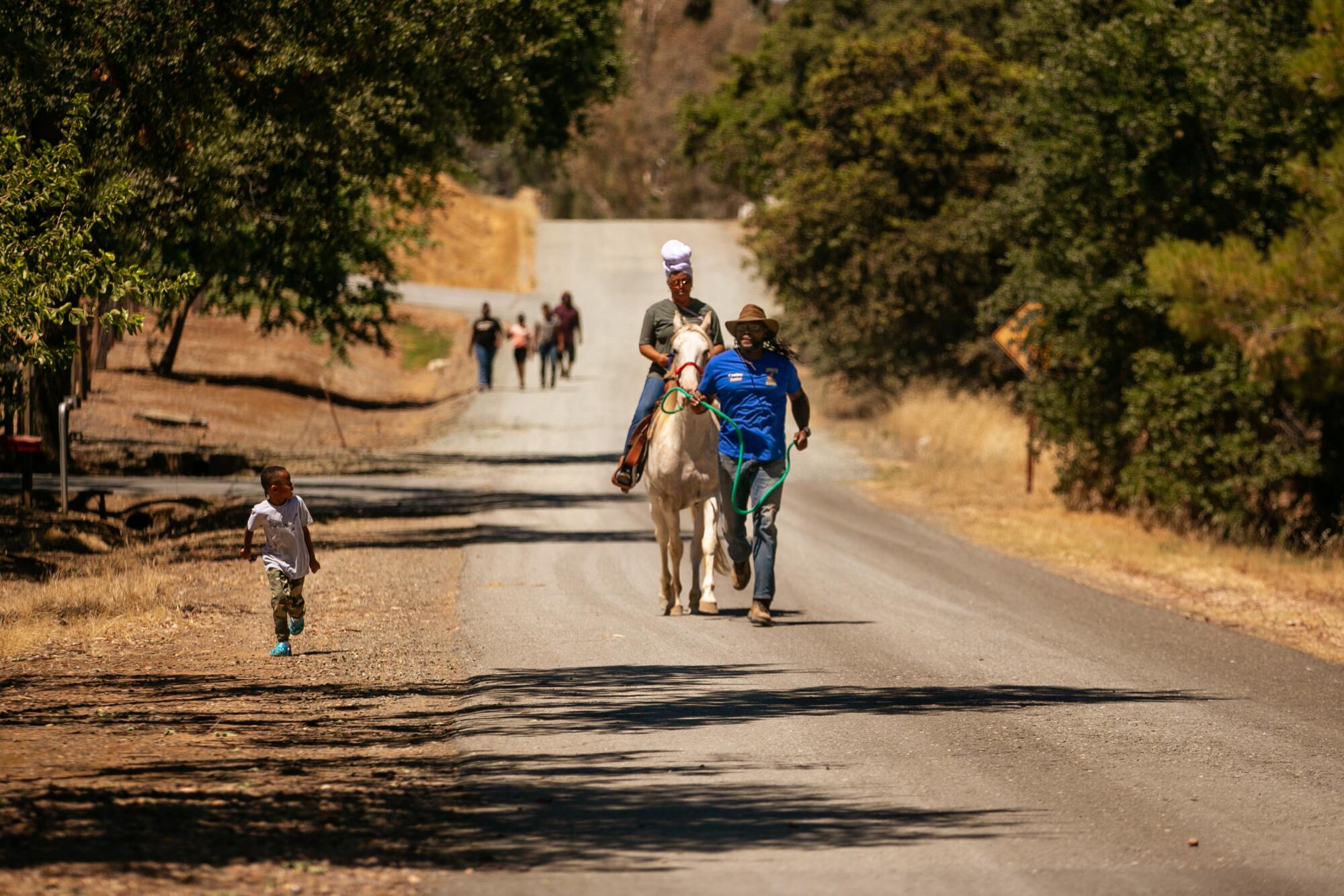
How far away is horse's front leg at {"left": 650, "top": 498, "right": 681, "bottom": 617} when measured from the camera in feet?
45.9

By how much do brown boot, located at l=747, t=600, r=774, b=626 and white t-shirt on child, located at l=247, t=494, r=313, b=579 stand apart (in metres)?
3.64

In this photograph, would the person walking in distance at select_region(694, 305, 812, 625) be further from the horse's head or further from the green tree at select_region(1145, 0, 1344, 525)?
the green tree at select_region(1145, 0, 1344, 525)

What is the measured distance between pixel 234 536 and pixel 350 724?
10.5 metres

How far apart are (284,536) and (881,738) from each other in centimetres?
475

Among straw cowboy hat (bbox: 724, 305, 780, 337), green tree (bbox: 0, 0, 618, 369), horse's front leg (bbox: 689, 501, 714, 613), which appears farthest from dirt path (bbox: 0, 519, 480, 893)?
green tree (bbox: 0, 0, 618, 369)

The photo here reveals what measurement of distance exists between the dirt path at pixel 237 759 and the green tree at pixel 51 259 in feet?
8.54

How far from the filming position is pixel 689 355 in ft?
43.9

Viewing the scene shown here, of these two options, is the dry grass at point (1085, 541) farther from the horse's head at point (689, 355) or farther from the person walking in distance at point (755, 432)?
the horse's head at point (689, 355)

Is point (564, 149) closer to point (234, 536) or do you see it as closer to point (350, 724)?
point (234, 536)

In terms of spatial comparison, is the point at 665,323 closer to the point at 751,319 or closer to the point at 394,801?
the point at 751,319

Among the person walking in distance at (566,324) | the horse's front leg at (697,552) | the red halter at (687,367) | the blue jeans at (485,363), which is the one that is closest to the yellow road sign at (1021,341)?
the horse's front leg at (697,552)

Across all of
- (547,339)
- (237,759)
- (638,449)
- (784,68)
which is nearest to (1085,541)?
(638,449)

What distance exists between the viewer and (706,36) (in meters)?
121

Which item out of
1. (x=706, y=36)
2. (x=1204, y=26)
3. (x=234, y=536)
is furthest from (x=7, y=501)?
(x=706, y=36)
